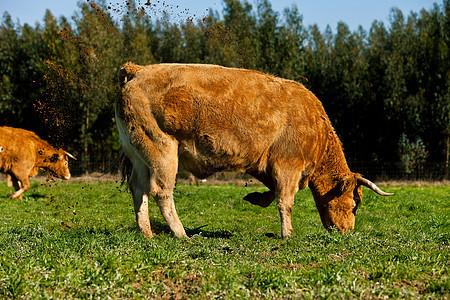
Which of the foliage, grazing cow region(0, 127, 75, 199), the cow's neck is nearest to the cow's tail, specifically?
the cow's neck

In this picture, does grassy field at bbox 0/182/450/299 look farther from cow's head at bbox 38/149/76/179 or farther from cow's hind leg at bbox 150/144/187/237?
cow's head at bbox 38/149/76/179

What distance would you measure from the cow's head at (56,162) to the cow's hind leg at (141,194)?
12597 mm

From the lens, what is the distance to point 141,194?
8.47 meters

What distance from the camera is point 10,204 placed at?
589 inches

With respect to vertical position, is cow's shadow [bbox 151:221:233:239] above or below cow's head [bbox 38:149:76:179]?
below

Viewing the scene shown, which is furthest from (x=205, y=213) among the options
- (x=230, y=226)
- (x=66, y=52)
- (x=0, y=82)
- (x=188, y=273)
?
(x=0, y=82)

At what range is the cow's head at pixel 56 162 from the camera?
20.2m

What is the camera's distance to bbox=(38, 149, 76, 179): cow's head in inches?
797

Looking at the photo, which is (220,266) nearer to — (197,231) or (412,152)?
(197,231)

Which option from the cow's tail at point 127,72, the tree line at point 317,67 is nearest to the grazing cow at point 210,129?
the cow's tail at point 127,72

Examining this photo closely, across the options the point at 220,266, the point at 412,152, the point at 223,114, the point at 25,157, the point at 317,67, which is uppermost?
the point at 317,67

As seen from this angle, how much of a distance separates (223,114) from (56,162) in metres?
14.2

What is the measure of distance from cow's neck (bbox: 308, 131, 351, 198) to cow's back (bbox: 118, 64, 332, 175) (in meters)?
0.63

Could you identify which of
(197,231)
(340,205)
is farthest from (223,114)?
(340,205)
